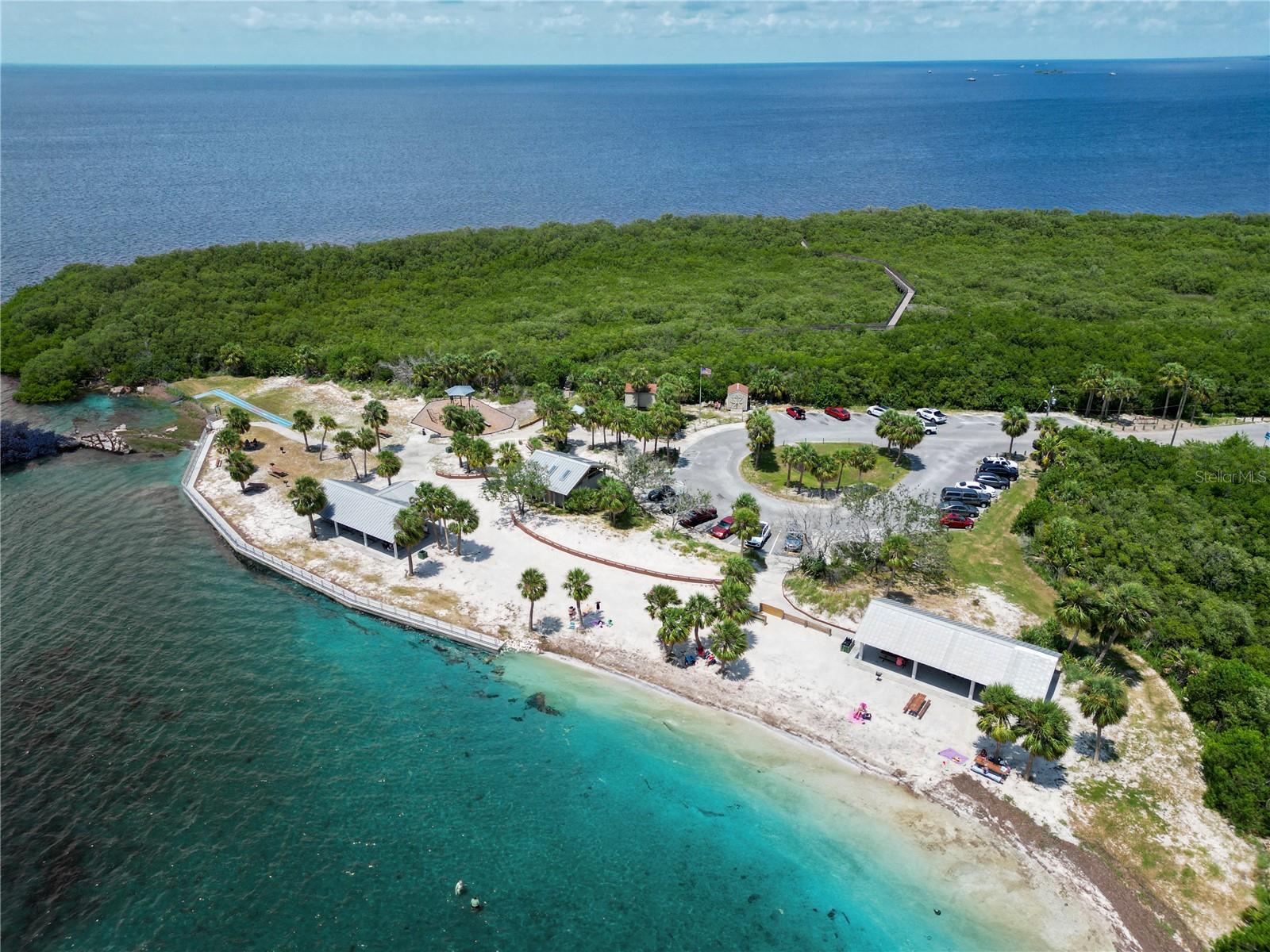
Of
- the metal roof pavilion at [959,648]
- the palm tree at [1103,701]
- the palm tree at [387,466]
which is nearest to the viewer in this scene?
the palm tree at [1103,701]

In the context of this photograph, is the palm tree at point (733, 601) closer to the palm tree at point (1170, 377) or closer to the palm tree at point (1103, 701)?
the palm tree at point (1103, 701)

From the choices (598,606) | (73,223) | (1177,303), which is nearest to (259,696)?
(598,606)

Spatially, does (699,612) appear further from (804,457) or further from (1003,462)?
(1003,462)

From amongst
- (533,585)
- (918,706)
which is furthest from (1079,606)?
(533,585)

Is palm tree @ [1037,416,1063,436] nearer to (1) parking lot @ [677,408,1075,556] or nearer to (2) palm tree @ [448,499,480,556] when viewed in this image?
(1) parking lot @ [677,408,1075,556]

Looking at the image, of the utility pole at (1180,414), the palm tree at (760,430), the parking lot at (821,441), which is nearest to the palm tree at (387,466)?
the parking lot at (821,441)
